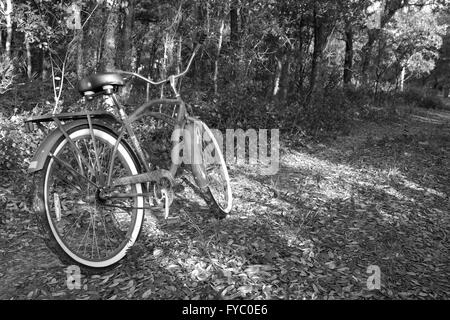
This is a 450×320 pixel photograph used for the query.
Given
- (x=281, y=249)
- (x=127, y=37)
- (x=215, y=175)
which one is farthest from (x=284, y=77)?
(x=281, y=249)

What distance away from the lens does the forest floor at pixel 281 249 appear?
2.42m

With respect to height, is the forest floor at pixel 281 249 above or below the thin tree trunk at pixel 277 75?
below

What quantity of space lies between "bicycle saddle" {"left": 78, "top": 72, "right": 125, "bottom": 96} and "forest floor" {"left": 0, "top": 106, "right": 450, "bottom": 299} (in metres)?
1.35

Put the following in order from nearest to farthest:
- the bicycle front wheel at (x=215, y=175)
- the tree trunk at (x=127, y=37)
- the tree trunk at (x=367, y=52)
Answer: the bicycle front wheel at (x=215, y=175), the tree trunk at (x=127, y=37), the tree trunk at (x=367, y=52)

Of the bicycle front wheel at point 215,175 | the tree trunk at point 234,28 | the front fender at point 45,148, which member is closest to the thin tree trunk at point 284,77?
the tree trunk at point 234,28

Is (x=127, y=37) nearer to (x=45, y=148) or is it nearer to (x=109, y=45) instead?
(x=109, y=45)

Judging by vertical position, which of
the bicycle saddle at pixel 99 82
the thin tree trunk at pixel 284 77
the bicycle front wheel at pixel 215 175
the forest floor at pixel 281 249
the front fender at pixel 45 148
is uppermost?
the thin tree trunk at pixel 284 77

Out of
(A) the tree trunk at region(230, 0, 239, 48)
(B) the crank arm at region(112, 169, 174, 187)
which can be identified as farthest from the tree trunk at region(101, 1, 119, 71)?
(A) the tree trunk at region(230, 0, 239, 48)

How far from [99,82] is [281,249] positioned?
2064 millimetres

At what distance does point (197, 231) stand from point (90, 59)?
16.2 feet

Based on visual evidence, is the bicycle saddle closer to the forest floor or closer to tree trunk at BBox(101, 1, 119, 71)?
the forest floor

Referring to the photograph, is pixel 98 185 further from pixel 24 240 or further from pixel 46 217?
pixel 24 240

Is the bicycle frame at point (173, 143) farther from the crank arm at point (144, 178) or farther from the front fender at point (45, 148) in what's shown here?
the front fender at point (45, 148)

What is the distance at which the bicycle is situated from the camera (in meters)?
2.29
